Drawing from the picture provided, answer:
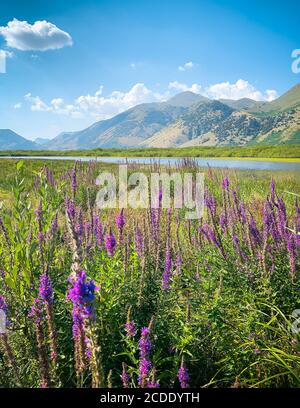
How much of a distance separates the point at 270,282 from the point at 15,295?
294cm

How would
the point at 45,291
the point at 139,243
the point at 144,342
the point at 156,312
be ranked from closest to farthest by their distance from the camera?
the point at 45,291 → the point at 144,342 → the point at 156,312 → the point at 139,243

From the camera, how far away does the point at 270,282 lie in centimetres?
405

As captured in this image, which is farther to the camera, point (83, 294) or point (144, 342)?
point (144, 342)

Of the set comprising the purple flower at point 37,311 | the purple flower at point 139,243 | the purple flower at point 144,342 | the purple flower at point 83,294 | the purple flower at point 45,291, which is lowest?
the purple flower at point 144,342

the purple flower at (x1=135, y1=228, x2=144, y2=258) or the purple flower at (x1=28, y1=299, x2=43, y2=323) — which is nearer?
the purple flower at (x1=28, y1=299, x2=43, y2=323)

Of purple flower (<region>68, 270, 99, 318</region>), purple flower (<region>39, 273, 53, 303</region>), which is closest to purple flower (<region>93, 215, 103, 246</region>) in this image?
purple flower (<region>39, 273, 53, 303</region>)

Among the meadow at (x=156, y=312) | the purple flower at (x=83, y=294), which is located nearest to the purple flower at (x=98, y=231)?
the meadow at (x=156, y=312)

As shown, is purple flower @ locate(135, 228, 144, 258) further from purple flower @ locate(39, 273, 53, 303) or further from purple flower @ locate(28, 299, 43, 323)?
purple flower @ locate(39, 273, 53, 303)

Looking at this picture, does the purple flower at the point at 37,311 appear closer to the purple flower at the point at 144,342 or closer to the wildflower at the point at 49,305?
the wildflower at the point at 49,305

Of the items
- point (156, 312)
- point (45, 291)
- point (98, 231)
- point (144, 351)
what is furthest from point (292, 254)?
point (45, 291)

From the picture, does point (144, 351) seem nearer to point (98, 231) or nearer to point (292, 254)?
point (292, 254)

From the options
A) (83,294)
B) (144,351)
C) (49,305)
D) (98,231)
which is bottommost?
(144,351)
